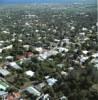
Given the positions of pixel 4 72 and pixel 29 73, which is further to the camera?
pixel 4 72

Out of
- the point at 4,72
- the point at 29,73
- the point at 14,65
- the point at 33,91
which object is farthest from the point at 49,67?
the point at 33,91

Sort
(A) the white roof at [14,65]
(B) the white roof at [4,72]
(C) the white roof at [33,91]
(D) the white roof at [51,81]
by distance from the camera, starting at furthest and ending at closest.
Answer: (A) the white roof at [14,65] → (B) the white roof at [4,72] → (D) the white roof at [51,81] → (C) the white roof at [33,91]

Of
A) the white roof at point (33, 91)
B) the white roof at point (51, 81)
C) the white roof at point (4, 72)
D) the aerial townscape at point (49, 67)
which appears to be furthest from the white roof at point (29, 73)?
the white roof at point (33, 91)

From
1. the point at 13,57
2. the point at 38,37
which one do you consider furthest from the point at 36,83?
the point at 38,37

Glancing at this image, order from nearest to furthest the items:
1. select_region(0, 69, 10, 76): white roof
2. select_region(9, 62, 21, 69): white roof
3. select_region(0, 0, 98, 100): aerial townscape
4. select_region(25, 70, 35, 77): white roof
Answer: select_region(0, 0, 98, 100): aerial townscape < select_region(25, 70, 35, 77): white roof < select_region(0, 69, 10, 76): white roof < select_region(9, 62, 21, 69): white roof

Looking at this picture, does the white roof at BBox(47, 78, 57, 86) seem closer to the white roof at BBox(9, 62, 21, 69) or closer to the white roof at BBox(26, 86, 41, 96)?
the white roof at BBox(26, 86, 41, 96)

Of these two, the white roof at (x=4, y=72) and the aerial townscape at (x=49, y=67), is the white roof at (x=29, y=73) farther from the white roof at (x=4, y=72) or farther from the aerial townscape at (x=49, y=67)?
the white roof at (x=4, y=72)

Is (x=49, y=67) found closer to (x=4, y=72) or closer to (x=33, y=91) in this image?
(x=4, y=72)

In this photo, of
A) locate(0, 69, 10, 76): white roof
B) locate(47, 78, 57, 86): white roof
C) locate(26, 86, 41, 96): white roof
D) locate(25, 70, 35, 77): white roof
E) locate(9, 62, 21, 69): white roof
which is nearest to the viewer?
locate(26, 86, 41, 96): white roof

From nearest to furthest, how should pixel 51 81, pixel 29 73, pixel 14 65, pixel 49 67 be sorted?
pixel 51 81, pixel 29 73, pixel 49 67, pixel 14 65

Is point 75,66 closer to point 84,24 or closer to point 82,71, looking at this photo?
point 82,71

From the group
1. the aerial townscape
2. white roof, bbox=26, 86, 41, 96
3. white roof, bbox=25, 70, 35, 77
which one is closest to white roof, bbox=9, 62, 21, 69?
the aerial townscape
